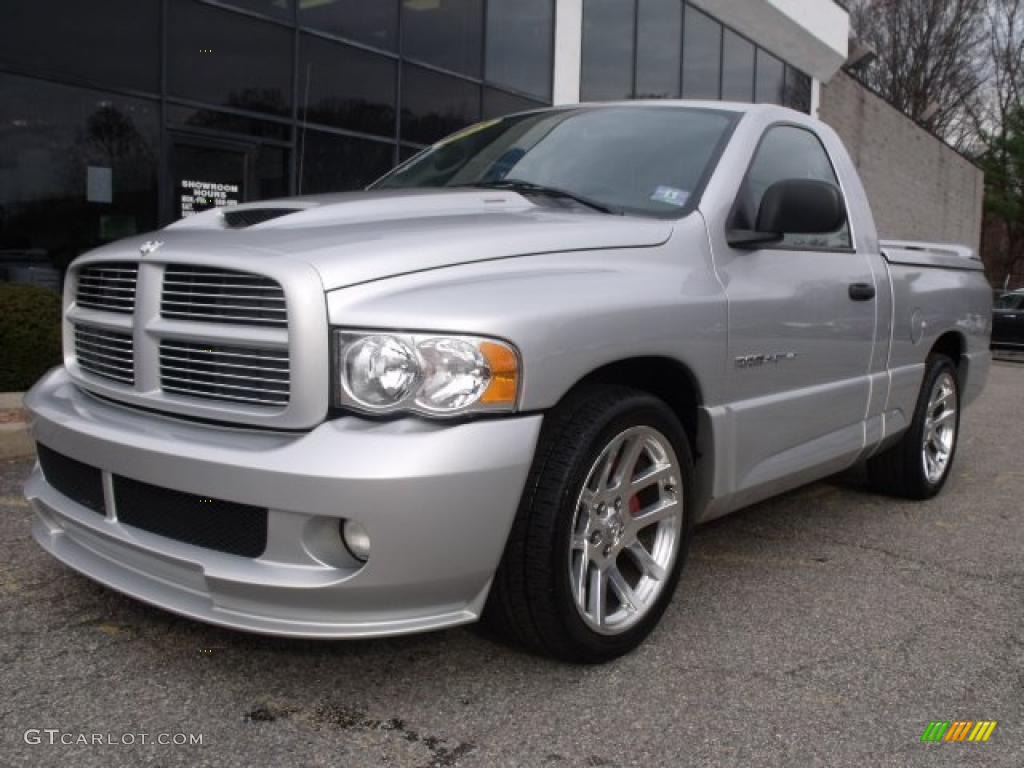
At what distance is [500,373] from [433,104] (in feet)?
34.4

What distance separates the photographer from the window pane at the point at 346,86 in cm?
1089

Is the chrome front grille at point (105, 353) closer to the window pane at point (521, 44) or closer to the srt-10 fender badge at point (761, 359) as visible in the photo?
the srt-10 fender badge at point (761, 359)

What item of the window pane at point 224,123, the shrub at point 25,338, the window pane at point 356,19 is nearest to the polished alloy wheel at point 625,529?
the shrub at point 25,338

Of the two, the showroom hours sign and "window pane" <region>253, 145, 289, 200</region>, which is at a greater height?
"window pane" <region>253, 145, 289, 200</region>

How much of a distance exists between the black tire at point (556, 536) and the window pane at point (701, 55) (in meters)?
15.7

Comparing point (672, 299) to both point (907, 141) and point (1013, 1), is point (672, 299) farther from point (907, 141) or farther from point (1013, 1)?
point (1013, 1)

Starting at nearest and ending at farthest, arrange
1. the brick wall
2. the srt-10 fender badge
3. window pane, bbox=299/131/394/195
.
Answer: the srt-10 fender badge
window pane, bbox=299/131/394/195
the brick wall

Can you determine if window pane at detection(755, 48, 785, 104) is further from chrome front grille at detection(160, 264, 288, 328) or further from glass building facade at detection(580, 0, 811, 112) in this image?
chrome front grille at detection(160, 264, 288, 328)

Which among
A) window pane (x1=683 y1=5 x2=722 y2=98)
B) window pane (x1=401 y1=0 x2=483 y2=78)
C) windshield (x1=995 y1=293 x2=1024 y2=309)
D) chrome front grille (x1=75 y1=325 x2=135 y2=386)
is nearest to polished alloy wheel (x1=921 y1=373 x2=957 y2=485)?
chrome front grille (x1=75 y1=325 x2=135 y2=386)

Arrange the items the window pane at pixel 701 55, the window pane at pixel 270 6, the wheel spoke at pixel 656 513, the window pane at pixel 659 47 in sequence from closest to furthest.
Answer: the wheel spoke at pixel 656 513 → the window pane at pixel 270 6 → the window pane at pixel 659 47 → the window pane at pixel 701 55

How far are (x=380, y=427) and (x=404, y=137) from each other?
33.3ft

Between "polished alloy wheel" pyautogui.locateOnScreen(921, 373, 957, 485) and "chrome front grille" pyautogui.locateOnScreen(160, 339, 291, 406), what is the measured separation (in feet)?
12.4

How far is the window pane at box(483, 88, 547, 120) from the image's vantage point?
43.4ft

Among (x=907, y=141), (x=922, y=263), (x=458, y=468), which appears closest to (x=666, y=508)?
(x=458, y=468)
